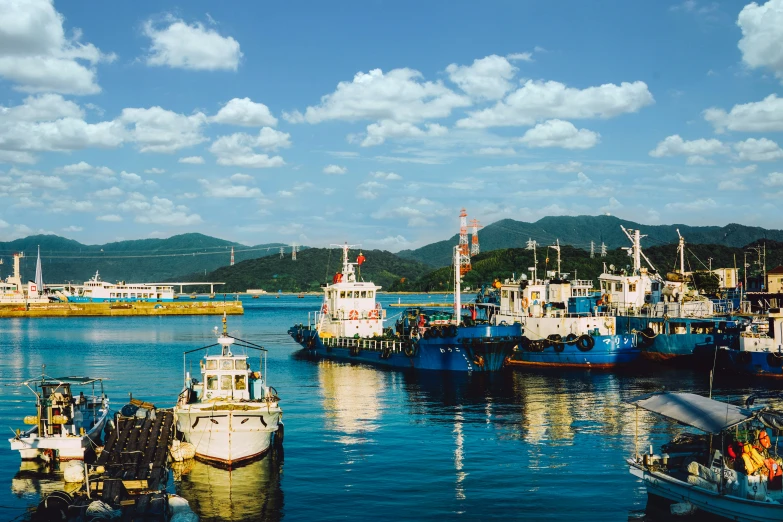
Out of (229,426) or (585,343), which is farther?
(585,343)

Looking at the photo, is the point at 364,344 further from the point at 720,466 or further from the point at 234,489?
the point at 720,466

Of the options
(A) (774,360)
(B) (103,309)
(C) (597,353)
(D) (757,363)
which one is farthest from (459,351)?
(B) (103,309)

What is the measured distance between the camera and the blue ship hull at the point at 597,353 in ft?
186

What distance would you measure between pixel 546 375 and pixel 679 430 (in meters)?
21.7

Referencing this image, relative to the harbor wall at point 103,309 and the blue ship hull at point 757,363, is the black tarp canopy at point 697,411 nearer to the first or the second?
the blue ship hull at point 757,363

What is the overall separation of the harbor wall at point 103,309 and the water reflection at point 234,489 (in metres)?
136

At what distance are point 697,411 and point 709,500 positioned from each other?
2444 millimetres

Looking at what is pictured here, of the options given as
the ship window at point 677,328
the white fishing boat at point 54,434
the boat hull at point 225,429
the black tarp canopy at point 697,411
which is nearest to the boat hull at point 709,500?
the black tarp canopy at point 697,411

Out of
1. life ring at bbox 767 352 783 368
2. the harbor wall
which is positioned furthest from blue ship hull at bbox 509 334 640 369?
the harbor wall

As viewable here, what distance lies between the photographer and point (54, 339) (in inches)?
3661

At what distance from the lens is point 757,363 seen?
4872cm

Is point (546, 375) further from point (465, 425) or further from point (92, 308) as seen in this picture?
point (92, 308)

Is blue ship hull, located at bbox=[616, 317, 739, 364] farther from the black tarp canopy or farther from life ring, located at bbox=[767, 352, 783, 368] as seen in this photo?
the black tarp canopy

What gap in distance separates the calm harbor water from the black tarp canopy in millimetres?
3158
